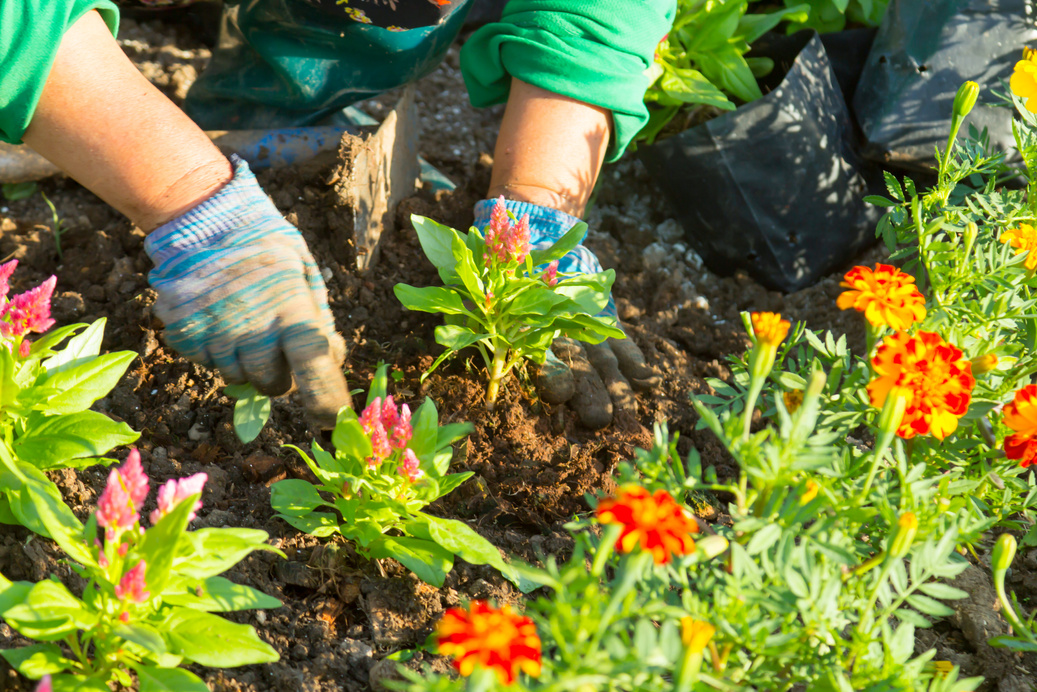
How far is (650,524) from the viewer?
71 cm

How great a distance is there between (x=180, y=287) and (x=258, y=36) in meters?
1.02

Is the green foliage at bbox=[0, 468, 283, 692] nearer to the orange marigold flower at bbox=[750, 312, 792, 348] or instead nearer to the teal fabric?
the orange marigold flower at bbox=[750, 312, 792, 348]

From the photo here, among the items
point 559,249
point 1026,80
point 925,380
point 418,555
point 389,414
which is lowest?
point 418,555

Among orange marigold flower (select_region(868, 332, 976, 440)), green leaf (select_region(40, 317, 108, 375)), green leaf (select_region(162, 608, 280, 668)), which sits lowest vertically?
green leaf (select_region(162, 608, 280, 668))

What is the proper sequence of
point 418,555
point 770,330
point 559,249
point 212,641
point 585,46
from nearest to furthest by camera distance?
point 770,330 < point 212,641 < point 418,555 < point 559,249 < point 585,46

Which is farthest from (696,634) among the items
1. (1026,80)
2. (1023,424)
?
(1026,80)

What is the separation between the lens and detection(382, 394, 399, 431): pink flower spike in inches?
45.8

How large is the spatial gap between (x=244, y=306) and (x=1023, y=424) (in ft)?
4.10

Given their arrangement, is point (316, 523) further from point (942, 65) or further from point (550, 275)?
point (942, 65)

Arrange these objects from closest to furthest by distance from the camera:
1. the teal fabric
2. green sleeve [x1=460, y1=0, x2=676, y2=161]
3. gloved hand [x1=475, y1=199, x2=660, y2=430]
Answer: gloved hand [x1=475, y1=199, x2=660, y2=430]
green sleeve [x1=460, y1=0, x2=676, y2=161]
the teal fabric

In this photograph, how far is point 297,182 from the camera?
74.7 inches

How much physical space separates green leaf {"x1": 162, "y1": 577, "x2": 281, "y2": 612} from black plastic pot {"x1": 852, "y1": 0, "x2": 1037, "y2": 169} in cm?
196

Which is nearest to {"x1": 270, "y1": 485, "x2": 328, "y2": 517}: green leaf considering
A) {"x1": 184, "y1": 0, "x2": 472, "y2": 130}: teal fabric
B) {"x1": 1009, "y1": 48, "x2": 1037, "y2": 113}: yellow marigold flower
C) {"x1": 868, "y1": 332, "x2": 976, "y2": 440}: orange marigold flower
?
{"x1": 868, "y1": 332, "x2": 976, "y2": 440}: orange marigold flower

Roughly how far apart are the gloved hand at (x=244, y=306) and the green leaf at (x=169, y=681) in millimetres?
537
